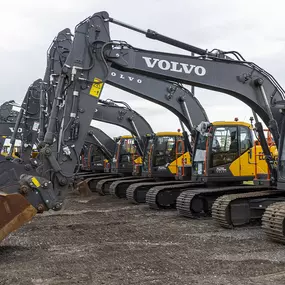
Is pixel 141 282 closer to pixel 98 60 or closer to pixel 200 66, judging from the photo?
pixel 98 60

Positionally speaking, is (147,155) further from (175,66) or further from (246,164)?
(175,66)

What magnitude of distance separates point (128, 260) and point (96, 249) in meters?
0.99

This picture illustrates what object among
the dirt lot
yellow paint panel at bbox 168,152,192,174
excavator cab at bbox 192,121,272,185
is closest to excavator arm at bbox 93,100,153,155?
yellow paint panel at bbox 168,152,192,174

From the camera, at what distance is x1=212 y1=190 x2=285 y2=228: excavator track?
Result: 32.7ft

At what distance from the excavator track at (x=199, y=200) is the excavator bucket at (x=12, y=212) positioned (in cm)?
537

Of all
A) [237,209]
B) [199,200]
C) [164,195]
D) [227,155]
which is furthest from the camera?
[164,195]

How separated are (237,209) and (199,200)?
1.83 metres

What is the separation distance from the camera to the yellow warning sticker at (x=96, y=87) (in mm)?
9102

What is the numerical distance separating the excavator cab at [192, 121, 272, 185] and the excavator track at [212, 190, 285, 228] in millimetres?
1633

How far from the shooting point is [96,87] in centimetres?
914

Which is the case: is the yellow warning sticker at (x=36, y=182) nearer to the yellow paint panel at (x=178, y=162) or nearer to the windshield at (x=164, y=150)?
the yellow paint panel at (x=178, y=162)

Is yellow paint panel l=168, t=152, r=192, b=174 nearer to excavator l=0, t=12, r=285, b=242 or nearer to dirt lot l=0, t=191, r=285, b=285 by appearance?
excavator l=0, t=12, r=285, b=242

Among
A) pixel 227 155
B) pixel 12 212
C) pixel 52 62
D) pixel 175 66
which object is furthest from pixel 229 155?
pixel 12 212

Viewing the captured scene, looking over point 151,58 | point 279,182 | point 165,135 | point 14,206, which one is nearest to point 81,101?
point 151,58
